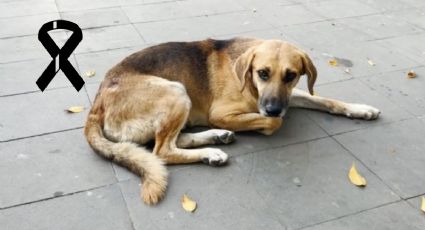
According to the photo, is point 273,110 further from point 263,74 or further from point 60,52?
point 60,52

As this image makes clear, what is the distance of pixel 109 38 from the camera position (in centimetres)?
647

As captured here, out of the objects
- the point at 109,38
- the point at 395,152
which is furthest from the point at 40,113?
the point at 395,152

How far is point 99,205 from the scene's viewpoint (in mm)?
3523

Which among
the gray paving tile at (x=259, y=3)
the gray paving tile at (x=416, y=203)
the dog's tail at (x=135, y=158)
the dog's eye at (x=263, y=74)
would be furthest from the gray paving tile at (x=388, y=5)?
the dog's tail at (x=135, y=158)

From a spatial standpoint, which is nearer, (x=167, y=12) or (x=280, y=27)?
(x=280, y=27)

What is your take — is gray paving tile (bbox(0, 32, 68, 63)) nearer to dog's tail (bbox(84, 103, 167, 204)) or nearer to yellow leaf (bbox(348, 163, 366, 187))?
dog's tail (bbox(84, 103, 167, 204))

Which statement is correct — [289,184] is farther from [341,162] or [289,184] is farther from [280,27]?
[280,27]

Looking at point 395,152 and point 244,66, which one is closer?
point 244,66

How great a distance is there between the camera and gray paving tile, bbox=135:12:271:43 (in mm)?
6590

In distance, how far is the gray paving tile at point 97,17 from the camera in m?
6.97

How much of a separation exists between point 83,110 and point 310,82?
236 centimetres

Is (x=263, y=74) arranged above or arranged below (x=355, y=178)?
above

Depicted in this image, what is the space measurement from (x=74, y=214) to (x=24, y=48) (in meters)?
3.52

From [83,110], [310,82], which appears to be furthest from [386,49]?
[83,110]
